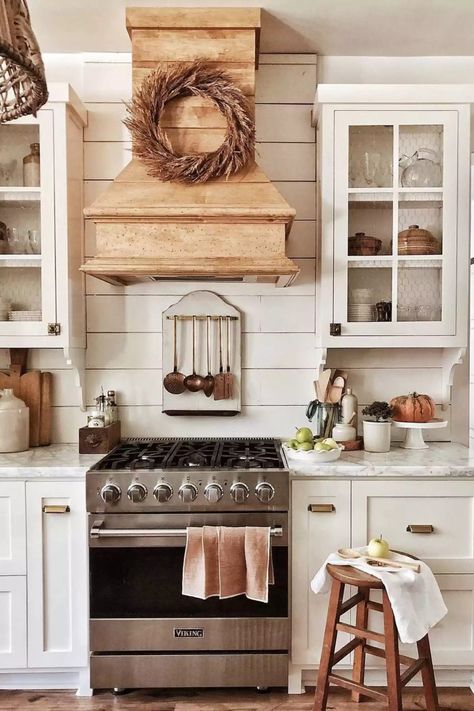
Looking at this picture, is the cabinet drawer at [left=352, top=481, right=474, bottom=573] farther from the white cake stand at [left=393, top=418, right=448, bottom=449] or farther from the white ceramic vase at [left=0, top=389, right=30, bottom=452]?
the white ceramic vase at [left=0, top=389, right=30, bottom=452]

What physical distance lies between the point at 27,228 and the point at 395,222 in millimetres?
1583

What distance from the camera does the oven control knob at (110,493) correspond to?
6.99ft

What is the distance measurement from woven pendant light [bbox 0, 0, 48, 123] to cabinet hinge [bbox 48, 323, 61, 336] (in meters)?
1.27

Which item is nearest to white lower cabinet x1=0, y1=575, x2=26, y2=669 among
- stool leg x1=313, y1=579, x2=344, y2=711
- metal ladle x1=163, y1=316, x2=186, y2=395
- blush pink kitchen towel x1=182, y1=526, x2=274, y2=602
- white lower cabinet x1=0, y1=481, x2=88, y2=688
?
white lower cabinet x1=0, y1=481, x2=88, y2=688

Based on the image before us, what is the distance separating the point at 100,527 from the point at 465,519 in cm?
140

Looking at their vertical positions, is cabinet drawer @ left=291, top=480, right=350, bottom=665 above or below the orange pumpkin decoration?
below

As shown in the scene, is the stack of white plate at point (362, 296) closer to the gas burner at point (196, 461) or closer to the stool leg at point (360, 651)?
the gas burner at point (196, 461)

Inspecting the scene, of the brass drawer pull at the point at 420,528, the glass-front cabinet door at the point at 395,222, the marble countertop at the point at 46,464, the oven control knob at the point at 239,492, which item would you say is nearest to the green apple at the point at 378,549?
the brass drawer pull at the point at 420,528

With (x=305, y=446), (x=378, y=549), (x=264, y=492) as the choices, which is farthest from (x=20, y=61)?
(x=378, y=549)

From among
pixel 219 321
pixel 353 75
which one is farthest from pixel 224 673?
pixel 353 75

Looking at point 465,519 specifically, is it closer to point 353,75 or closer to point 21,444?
point 21,444

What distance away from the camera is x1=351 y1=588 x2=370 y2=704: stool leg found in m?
2.08

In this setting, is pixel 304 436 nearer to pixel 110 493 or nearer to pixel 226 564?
pixel 226 564

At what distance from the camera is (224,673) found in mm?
2162
